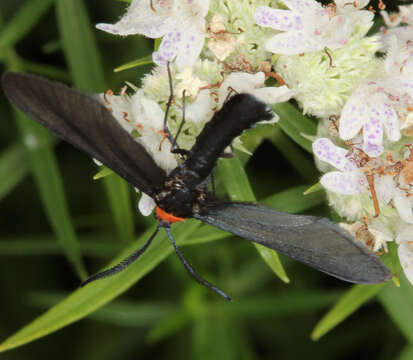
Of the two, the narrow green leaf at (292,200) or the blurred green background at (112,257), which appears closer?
the narrow green leaf at (292,200)

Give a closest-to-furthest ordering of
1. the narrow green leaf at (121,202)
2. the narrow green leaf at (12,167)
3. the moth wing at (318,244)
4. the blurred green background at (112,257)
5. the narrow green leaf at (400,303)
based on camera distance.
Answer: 1. the moth wing at (318,244)
2. the narrow green leaf at (400,303)
3. the narrow green leaf at (121,202)
4. the blurred green background at (112,257)
5. the narrow green leaf at (12,167)

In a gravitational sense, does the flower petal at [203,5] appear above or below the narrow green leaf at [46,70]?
above

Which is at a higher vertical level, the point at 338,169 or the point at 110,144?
the point at 110,144

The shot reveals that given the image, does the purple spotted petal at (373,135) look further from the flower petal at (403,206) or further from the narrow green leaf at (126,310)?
the narrow green leaf at (126,310)

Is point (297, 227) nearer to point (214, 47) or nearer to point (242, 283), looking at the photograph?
point (214, 47)

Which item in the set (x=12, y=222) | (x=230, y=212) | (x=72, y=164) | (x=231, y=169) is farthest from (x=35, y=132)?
(x=230, y=212)

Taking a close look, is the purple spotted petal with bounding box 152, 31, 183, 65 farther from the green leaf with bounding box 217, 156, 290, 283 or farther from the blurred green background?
the blurred green background

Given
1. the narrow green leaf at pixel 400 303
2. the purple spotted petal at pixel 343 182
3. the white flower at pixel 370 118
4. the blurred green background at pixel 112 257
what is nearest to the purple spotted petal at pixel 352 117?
the white flower at pixel 370 118
